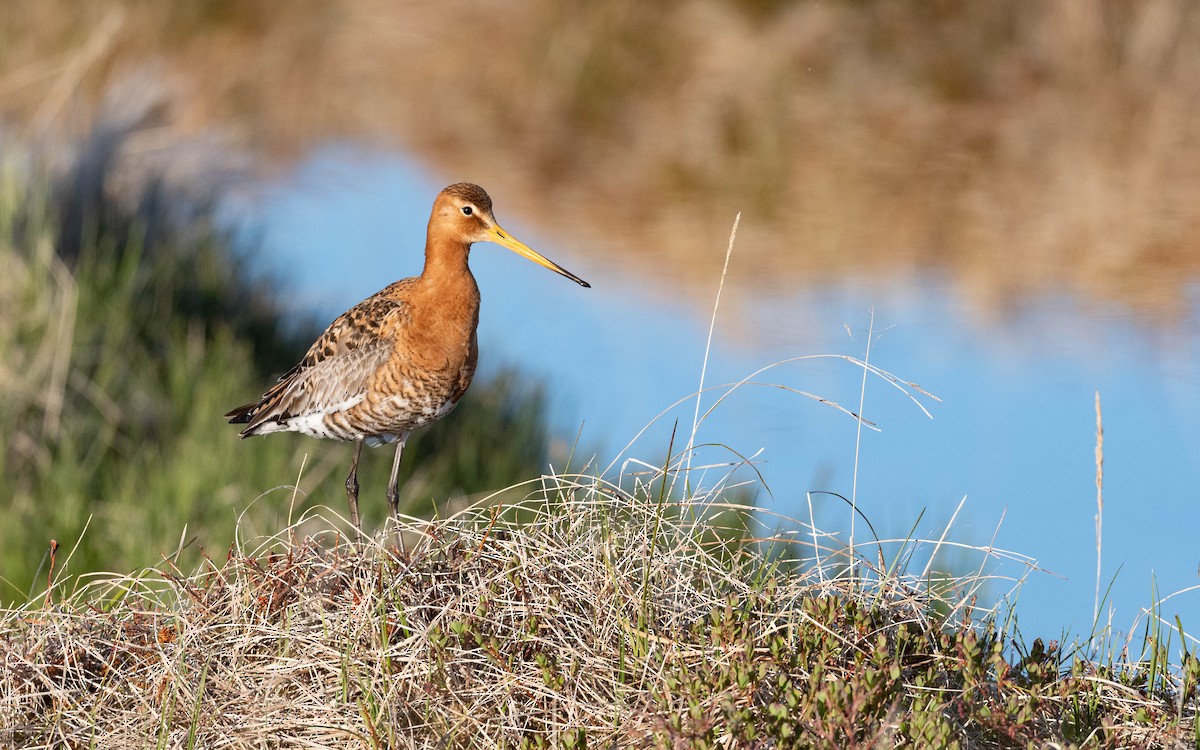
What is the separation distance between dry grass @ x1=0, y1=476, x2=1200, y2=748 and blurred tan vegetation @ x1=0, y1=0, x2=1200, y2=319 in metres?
7.83

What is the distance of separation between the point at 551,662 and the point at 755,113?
13.8 m

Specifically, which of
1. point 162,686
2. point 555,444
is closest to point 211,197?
point 555,444

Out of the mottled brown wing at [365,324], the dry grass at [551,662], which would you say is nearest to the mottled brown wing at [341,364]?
the mottled brown wing at [365,324]

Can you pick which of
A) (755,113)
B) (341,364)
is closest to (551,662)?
(341,364)

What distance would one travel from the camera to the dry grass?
12.8ft

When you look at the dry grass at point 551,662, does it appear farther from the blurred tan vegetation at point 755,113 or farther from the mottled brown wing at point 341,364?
the blurred tan vegetation at point 755,113

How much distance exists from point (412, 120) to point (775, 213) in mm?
5060

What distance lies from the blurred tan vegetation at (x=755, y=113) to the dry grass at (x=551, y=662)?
7.83 meters

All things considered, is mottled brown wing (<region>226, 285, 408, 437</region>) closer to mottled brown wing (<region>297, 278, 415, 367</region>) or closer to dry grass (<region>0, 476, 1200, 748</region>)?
mottled brown wing (<region>297, 278, 415, 367</region>)

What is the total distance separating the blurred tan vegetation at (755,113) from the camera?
1352cm

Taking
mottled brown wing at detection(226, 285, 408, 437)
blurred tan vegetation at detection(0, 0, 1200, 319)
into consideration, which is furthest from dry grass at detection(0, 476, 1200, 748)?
blurred tan vegetation at detection(0, 0, 1200, 319)

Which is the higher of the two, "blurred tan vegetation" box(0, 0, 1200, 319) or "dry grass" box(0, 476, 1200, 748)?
"blurred tan vegetation" box(0, 0, 1200, 319)

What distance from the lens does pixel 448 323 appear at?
5551mm

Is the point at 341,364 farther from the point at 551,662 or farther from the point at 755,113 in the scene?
the point at 755,113
